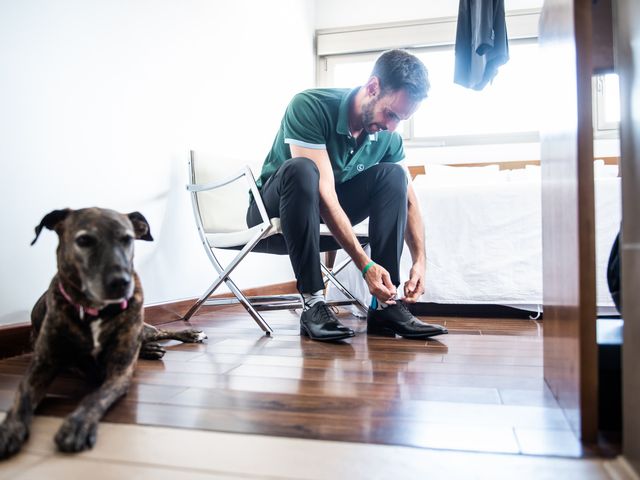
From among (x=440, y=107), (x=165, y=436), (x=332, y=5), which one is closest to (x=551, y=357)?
(x=165, y=436)

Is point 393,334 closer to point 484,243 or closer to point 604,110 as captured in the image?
point 484,243

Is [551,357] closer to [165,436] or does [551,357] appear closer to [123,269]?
[165,436]

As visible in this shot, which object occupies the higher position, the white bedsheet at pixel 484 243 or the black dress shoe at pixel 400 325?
the white bedsheet at pixel 484 243

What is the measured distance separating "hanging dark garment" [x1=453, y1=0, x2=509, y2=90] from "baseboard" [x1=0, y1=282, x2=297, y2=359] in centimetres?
168

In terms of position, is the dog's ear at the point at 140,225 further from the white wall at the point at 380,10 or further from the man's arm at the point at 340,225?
the white wall at the point at 380,10

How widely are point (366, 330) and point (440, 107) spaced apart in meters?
3.41

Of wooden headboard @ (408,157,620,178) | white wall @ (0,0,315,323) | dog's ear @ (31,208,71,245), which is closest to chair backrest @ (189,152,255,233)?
white wall @ (0,0,315,323)

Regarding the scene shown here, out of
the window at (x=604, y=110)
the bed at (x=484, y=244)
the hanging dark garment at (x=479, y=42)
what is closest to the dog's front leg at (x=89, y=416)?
the bed at (x=484, y=244)

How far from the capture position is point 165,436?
0.80m

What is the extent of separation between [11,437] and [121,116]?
1399 millimetres

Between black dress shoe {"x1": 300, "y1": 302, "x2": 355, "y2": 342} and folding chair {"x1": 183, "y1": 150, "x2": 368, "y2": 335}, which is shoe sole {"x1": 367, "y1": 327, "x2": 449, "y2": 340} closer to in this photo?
black dress shoe {"x1": 300, "y1": 302, "x2": 355, "y2": 342}

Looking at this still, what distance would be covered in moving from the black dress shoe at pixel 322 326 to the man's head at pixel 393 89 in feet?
2.11

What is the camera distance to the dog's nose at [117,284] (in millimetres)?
987

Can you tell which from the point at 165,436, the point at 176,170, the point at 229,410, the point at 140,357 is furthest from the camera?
the point at 176,170
